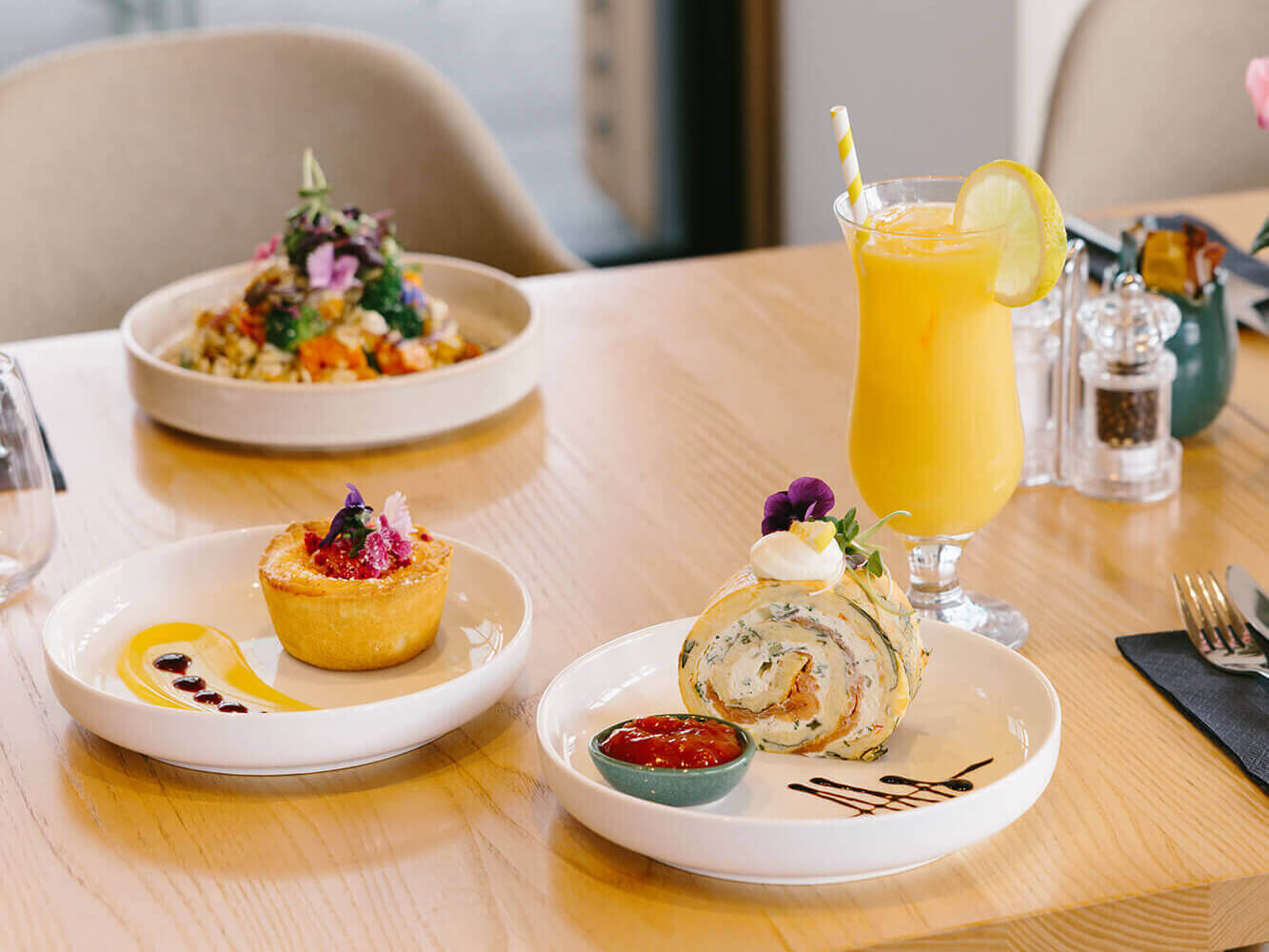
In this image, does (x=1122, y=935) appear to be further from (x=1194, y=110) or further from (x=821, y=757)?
(x=1194, y=110)

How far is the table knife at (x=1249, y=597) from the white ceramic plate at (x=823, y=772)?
0.22 meters

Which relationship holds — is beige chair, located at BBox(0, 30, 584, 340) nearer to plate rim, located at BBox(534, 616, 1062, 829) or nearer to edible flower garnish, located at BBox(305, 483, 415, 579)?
edible flower garnish, located at BBox(305, 483, 415, 579)

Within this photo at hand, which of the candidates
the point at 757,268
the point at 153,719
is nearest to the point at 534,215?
the point at 757,268

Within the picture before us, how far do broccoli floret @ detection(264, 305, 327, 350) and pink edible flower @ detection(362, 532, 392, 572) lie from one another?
48cm

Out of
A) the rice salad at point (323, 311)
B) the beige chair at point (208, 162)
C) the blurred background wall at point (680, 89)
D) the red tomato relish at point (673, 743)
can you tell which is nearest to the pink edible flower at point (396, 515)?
the red tomato relish at point (673, 743)

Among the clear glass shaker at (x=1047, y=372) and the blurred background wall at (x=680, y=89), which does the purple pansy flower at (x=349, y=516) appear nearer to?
the clear glass shaker at (x=1047, y=372)

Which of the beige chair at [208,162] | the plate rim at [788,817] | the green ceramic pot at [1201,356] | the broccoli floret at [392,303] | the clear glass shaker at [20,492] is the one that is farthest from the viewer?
the beige chair at [208,162]

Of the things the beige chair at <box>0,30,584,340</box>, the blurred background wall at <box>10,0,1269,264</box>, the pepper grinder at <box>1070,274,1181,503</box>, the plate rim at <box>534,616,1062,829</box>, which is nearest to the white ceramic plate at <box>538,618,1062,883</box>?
the plate rim at <box>534,616,1062,829</box>

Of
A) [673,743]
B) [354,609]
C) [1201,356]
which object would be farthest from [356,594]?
[1201,356]

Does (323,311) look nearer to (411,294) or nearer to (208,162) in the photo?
(411,294)

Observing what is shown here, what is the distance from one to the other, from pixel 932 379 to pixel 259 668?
0.46 metres

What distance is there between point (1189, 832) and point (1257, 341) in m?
0.85

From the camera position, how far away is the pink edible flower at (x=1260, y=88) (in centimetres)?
118

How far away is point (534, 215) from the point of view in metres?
2.18
